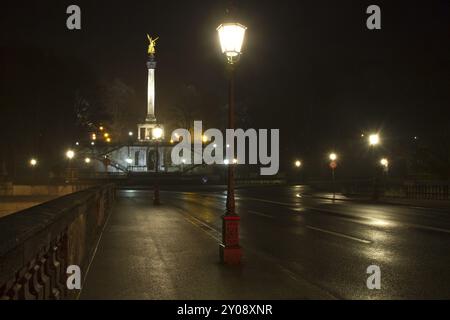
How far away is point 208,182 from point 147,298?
68065 mm

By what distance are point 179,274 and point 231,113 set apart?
3.42 m

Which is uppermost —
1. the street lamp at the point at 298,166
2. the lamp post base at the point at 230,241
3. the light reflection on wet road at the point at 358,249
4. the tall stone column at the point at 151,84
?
the tall stone column at the point at 151,84

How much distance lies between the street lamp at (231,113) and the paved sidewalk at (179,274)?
11.9 inches

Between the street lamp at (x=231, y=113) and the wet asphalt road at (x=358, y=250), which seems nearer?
the wet asphalt road at (x=358, y=250)

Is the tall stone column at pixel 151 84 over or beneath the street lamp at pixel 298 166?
over

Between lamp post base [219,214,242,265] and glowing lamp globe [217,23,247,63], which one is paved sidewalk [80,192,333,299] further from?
glowing lamp globe [217,23,247,63]

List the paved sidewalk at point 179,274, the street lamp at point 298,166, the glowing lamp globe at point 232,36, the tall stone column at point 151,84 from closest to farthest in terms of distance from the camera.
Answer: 1. the paved sidewalk at point 179,274
2. the glowing lamp globe at point 232,36
3. the street lamp at point 298,166
4. the tall stone column at point 151,84

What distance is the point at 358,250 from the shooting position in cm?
1323

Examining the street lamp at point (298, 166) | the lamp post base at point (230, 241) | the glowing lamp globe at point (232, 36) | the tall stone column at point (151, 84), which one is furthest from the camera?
the tall stone column at point (151, 84)

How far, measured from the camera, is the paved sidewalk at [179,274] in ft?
27.7

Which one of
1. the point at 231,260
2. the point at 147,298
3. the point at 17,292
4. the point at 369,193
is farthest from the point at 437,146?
the point at 17,292

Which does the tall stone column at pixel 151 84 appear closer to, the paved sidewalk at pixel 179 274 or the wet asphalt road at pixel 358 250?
the wet asphalt road at pixel 358 250

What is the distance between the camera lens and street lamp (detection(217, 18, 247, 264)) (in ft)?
35.2

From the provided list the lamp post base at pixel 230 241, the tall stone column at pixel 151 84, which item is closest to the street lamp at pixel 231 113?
the lamp post base at pixel 230 241
